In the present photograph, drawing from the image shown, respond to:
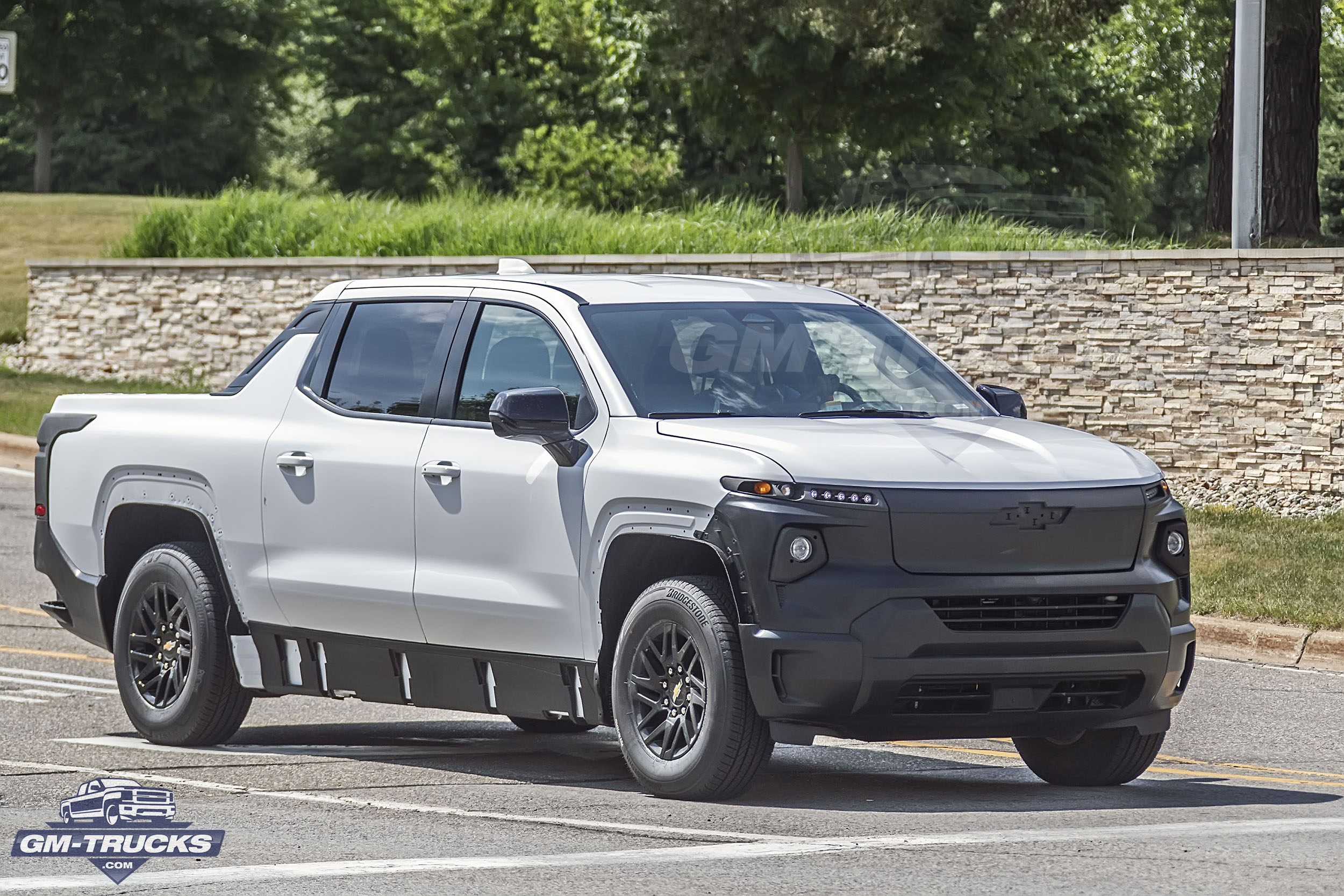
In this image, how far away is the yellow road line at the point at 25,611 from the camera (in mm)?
12594

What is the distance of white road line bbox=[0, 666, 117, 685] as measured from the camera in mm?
10430

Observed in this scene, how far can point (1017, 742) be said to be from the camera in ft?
25.5

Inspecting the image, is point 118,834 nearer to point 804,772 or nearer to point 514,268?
point 804,772

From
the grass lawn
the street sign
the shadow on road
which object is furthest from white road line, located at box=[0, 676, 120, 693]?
the grass lawn

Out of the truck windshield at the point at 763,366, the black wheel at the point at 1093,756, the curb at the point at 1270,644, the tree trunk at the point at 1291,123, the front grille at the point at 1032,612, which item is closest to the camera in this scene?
the front grille at the point at 1032,612

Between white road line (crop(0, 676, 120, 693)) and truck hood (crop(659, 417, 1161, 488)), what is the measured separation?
175 inches

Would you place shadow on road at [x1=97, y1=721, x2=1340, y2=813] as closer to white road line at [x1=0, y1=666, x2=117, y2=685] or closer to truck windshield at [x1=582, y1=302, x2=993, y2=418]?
truck windshield at [x1=582, y1=302, x2=993, y2=418]

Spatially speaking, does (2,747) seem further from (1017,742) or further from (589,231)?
(589,231)

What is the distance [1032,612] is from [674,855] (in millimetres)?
1504

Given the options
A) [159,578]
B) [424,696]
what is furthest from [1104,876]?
[159,578]

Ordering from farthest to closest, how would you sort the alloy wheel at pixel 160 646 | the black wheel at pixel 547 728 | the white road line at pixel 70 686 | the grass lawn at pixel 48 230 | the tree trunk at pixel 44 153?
1. the tree trunk at pixel 44 153
2. the grass lawn at pixel 48 230
3. the white road line at pixel 70 686
4. the black wheel at pixel 547 728
5. the alloy wheel at pixel 160 646

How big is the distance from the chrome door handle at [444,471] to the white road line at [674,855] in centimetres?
187

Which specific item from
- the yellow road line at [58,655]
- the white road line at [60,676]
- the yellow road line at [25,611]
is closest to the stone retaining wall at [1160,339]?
the yellow road line at [25,611]

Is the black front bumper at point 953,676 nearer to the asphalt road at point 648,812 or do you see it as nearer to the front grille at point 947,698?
the front grille at point 947,698
